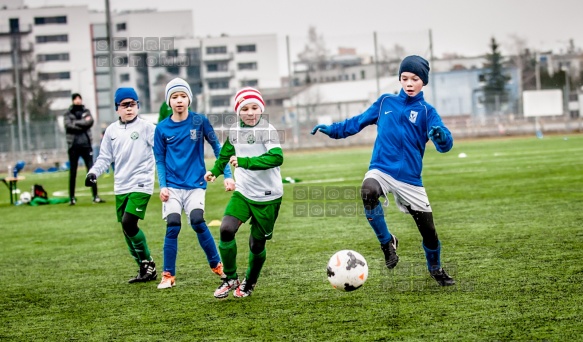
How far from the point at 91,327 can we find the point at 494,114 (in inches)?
1631

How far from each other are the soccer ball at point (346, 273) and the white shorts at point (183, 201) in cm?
156

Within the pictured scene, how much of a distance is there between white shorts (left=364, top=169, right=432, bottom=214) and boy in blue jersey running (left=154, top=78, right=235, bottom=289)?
5.35ft

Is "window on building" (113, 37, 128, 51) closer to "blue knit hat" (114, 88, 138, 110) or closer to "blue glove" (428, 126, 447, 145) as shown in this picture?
"blue knit hat" (114, 88, 138, 110)

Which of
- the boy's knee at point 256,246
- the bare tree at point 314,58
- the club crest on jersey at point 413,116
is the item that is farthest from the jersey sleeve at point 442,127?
the bare tree at point 314,58

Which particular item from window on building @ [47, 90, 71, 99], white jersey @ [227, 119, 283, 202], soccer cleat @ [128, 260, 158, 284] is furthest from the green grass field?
window on building @ [47, 90, 71, 99]

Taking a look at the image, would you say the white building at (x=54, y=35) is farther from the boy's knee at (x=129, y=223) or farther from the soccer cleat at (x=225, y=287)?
the soccer cleat at (x=225, y=287)

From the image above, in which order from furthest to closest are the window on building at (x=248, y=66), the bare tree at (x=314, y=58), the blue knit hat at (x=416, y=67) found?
the window on building at (x=248, y=66) → the bare tree at (x=314, y=58) → the blue knit hat at (x=416, y=67)

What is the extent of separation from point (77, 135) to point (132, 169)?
9.31 m

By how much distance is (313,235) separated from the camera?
10.5m

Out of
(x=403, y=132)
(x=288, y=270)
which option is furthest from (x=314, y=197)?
(x=403, y=132)

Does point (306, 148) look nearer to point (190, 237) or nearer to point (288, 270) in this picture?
point (190, 237)

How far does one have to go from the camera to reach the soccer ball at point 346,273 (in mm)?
6301

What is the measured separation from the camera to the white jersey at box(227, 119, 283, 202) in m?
6.64

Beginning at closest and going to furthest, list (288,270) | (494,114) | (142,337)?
(142,337) → (288,270) → (494,114)
